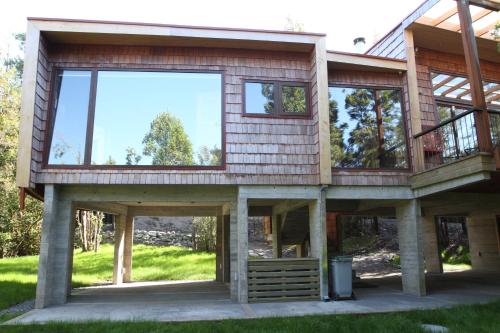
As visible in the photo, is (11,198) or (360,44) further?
(11,198)

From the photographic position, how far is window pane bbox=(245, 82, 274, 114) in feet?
28.5

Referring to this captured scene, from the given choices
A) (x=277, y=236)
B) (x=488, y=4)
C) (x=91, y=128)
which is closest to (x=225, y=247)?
(x=277, y=236)

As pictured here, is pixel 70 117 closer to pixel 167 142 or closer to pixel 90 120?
pixel 90 120

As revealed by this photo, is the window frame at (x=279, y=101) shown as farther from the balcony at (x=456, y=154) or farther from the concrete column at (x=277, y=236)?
the concrete column at (x=277, y=236)

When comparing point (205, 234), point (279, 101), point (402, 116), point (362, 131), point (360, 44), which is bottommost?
point (205, 234)

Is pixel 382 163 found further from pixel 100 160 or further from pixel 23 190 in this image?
pixel 23 190

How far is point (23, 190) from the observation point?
7828mm

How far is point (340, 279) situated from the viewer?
8.28m

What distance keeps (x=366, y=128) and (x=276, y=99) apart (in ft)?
7.35

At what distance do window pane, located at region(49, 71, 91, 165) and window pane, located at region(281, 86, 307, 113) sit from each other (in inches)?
164

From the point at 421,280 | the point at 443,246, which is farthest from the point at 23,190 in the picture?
the point at 443,246

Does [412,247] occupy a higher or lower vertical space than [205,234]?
lower

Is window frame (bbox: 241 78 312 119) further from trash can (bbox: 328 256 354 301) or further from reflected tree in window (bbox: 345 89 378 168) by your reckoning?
trash can (bbox: 328 256 354 301)

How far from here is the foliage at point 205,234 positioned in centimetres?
1728
